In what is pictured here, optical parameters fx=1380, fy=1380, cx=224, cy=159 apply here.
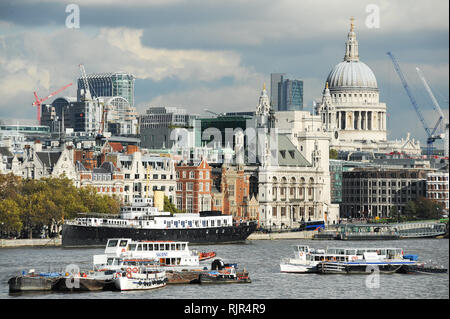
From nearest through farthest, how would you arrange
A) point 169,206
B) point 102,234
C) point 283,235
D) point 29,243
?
point 29,243 < point 102,234 < point 169,206 < point 283,235

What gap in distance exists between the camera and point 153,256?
9706cm

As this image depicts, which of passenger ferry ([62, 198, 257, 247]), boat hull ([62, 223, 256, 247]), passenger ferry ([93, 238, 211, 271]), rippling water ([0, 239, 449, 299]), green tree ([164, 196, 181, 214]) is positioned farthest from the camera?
green tree ([164, 196, 181, 214])

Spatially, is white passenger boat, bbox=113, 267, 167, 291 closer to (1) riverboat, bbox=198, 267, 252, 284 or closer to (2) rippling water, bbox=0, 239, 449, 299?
(2) rippling water, bbox=0, 239, 449, 299

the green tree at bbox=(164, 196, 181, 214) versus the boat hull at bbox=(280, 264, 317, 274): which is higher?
the green tree at bbox=(164, 196, 181, 214)

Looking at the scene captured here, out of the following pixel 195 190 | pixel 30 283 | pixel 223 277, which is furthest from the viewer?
pixel 195 190

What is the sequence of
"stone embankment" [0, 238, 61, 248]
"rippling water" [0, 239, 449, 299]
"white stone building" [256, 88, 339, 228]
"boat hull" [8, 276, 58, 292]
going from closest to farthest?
"rippling water" [0, 239, 449, 299]
"boat hull" [8, 276, 58, 292]
"stone embankment" [0, 238, 61, 248]
"white stone building" [256, 88, 339, 228]

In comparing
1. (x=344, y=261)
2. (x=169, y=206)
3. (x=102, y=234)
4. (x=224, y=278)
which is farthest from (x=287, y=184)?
(x=224, y=278)

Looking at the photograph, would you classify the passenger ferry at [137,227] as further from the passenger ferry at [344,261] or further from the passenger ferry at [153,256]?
the passenger ferry at [153,256]

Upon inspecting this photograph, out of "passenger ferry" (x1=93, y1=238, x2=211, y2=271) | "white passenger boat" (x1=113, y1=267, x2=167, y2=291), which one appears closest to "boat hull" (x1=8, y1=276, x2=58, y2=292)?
"white passenger boat" (x1=113, y1=267, x2=167, y2=291)

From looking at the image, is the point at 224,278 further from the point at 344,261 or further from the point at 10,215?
the point at 10,215

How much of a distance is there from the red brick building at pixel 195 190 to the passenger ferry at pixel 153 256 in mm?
62911

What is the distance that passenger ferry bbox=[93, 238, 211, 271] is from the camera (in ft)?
310

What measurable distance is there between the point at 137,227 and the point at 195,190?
3546cm

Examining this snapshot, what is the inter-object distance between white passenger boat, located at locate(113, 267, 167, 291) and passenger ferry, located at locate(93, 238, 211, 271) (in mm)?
5035
